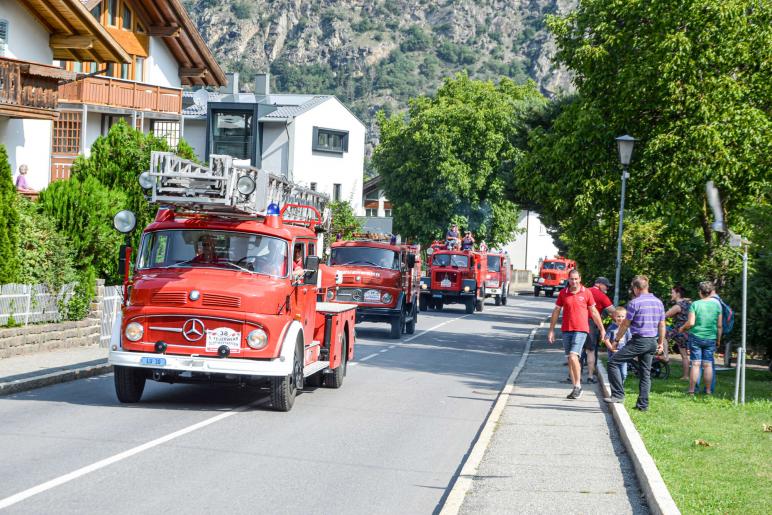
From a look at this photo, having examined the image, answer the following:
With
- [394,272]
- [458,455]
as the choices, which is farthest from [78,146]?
[458,455]

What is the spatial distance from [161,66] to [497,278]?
67.7 feet

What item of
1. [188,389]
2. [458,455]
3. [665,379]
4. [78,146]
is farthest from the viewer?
[78,146]

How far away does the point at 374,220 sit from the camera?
72.1 metres

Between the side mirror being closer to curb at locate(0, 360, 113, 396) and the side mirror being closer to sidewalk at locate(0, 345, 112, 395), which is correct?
curb at locate(0, 360, 113, 396)

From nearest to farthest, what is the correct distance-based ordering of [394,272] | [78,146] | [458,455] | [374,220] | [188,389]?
[458,455] < [188,389] < [394,272] < [78,146] < [374,220]

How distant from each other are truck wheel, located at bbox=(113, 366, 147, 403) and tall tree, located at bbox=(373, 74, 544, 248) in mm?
57378

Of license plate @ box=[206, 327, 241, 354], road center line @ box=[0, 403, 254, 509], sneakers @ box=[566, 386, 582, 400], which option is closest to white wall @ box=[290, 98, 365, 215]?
sneakers @ box=[566, 386, 582, 400]

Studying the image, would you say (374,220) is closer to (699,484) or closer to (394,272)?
(394,272)

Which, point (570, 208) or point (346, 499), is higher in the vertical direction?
point (570, 208)

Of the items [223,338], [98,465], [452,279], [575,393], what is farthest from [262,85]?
[98,465]

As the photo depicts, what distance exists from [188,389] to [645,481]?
27.9 feet

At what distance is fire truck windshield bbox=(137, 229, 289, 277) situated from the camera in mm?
14328

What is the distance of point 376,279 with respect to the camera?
28828mm

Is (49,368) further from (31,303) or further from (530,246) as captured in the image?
(530,246)
